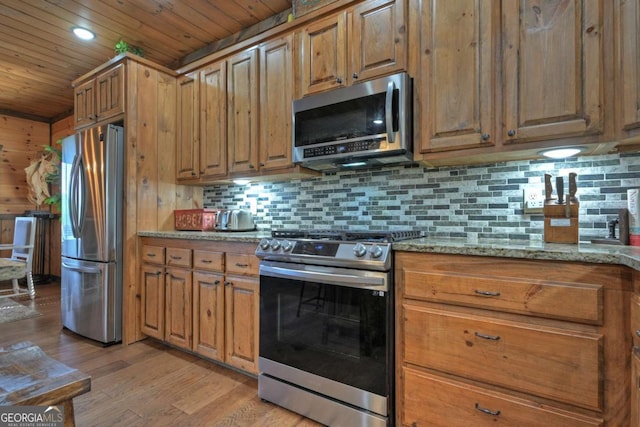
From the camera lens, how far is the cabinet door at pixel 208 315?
2168mm

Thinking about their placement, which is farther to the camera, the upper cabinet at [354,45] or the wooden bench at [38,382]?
the upper cabinet at [354,45]

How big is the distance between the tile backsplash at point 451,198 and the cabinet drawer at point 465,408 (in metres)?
0.85

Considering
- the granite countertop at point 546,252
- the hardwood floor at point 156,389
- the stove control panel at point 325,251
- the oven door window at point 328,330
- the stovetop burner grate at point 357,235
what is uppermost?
the stovetop burner grate at point 357,235

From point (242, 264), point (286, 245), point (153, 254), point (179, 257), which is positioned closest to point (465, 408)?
point (286, 245)

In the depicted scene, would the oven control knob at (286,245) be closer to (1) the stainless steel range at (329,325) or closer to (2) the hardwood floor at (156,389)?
(1) the stainless steel range at (329,325)

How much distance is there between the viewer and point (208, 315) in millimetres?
2236

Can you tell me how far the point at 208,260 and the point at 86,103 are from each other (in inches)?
82.2

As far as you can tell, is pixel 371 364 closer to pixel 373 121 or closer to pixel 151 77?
pixel 373 121

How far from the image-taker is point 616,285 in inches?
43.8

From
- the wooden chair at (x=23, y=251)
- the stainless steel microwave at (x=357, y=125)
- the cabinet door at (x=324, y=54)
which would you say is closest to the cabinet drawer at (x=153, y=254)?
the stainless steel microwave at (x=357, y=125)

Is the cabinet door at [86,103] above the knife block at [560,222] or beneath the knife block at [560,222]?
above

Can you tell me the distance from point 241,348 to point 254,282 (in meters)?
0.44

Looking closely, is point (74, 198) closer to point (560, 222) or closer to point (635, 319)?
point (560, 222)

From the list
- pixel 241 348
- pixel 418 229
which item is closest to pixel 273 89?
pixel 418 229
